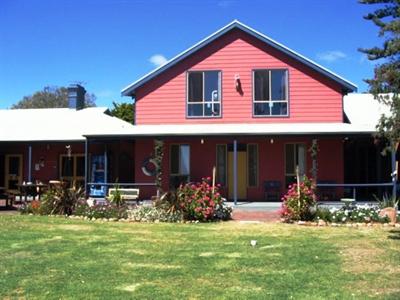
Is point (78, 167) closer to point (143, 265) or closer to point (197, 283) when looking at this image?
point (143, 265)

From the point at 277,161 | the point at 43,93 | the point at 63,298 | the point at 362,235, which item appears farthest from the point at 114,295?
the point at 43,93

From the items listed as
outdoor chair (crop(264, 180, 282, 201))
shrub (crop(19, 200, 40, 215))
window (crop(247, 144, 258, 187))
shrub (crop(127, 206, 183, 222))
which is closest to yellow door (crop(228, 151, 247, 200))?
window (crop(247, 144, 258, 187))

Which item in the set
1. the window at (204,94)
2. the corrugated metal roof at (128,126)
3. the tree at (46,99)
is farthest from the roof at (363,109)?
the tree at (46,99)

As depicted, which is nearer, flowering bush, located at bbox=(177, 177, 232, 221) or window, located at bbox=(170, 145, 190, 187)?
flowering bush, located at bbox=(177, 177, 232, 221)

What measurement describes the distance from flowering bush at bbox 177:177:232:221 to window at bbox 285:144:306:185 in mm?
6436

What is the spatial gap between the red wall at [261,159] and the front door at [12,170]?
22.8 ft

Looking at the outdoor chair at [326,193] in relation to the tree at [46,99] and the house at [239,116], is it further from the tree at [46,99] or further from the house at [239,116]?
the tree at [46,99]

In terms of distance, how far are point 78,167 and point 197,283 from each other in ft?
60.8

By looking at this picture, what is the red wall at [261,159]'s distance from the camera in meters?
21.3

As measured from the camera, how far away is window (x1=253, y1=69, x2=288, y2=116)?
71.7 ft

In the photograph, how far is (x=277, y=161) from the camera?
21656 millimetres

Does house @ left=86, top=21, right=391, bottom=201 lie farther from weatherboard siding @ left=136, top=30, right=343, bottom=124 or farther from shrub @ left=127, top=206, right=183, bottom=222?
shrub @ left=127, top=206, right=183, bottom=222

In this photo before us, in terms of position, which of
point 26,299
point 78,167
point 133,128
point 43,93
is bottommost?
point 26,299

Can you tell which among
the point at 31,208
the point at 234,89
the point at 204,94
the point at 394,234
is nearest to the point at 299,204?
the point at 394,234
